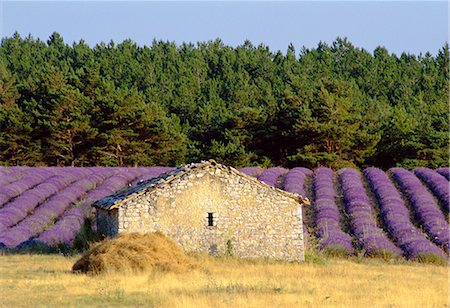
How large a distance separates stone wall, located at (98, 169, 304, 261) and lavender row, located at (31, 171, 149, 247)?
101 inches

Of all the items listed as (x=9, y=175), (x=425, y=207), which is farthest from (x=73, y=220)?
(x=425, y=207)

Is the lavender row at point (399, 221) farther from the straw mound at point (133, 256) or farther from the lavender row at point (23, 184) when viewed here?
the lavender row at point (23, 184)

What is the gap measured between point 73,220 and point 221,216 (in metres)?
8.06

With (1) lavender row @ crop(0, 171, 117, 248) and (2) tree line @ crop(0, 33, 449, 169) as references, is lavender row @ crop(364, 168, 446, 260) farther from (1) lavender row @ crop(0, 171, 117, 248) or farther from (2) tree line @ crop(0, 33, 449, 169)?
(2) tree line @ crop(0, 33, 449, 169)

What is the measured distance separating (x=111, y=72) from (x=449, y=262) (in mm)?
75875

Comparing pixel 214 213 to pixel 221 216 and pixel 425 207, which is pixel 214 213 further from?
pixel 425 207

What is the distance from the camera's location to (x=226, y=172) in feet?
97.8

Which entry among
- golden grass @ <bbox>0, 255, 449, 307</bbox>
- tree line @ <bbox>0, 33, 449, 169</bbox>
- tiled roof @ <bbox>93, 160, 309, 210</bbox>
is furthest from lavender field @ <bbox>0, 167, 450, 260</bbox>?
tree line @ <bbox>0, 33, 449, 169</bbox>

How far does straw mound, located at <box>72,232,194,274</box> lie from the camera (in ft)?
72.5

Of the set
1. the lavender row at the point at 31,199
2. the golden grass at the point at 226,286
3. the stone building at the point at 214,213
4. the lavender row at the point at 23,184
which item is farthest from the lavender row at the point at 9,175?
the golden grass at the point at 226,286

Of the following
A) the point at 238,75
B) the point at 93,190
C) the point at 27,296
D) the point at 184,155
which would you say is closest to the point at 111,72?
the point at 238,75

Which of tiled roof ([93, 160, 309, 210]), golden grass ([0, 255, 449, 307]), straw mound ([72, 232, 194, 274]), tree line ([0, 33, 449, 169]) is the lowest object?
golden grass ([0, 255, 449, 307])

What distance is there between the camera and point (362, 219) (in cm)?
3684

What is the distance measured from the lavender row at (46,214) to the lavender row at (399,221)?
1509 cm
